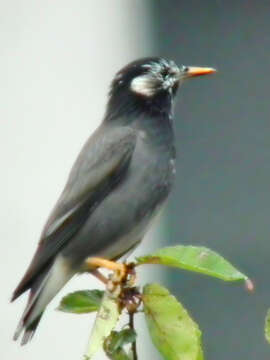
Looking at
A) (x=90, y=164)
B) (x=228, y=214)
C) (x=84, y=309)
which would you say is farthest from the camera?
(x=228, y=214)

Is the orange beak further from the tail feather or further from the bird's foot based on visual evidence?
the bird's foot

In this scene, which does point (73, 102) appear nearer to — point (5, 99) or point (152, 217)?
point (5, 99)

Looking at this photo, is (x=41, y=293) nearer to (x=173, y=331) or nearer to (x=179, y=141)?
(x=173, y=331)

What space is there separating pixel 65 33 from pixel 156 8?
54 centimetres

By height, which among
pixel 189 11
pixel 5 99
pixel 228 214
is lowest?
pixel 228 214

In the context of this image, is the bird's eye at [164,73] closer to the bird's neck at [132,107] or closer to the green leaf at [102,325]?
the bird's neck at [132,107]

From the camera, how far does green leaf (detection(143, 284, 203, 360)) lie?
2699mm

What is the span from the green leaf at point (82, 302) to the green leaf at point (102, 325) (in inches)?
1.7

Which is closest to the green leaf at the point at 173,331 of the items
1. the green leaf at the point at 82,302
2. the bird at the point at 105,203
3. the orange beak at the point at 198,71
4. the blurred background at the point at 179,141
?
the green leaf at the point at 82,302

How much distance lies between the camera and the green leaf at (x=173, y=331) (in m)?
2.70

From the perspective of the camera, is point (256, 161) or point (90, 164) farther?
point (256, 161)

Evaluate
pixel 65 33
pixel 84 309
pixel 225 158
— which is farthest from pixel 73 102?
pixel 84 309

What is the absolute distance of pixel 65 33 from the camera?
7.75m

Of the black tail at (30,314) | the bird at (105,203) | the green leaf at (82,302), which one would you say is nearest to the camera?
the green leaf at (82,302)
